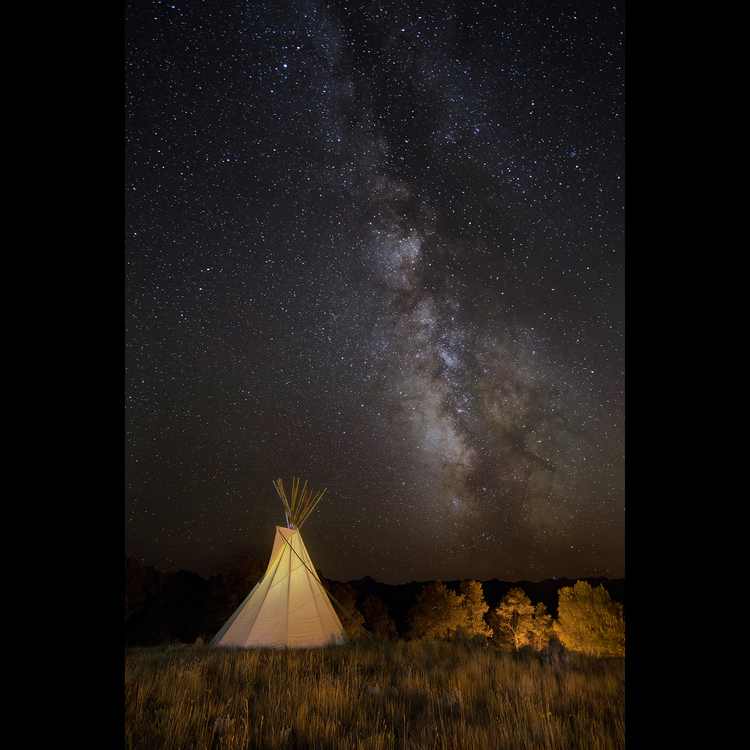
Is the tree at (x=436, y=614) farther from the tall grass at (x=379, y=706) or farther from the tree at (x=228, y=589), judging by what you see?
the tall grass at (x=379, y=706)

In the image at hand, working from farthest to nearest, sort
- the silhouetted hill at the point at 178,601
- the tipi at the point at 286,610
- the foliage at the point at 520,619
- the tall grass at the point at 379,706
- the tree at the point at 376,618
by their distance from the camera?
the tree at the point at 376,618 → the foliage at the point at 520,619 → the silhouetted hill at the point at 178,601 → the tipi at the point at 286,610 → the tall grass at the point at 379,706

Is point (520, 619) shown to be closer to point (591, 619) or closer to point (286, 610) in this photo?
point (591, 619)

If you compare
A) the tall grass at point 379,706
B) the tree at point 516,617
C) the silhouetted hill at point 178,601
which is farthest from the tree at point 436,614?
the tall grass at point 379,706

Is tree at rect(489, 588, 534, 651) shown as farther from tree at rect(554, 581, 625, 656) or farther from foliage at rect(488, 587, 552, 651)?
tree at rect(554, 581, 625, 656)

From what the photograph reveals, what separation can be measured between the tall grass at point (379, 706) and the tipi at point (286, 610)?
2.73m

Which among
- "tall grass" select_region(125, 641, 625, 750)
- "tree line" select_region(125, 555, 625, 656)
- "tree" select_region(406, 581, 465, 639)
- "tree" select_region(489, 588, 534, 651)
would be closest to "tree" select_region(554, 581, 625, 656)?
"tree line" select_region(125, 555, 625, 656)

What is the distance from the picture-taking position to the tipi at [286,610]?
7.12 m

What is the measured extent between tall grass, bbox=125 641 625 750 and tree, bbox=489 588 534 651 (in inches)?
977

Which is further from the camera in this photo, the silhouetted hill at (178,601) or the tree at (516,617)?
the tree at (516,617)

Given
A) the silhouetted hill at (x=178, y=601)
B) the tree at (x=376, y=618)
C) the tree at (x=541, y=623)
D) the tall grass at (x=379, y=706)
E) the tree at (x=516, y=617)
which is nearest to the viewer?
the tall grass at (x=379, y=706)

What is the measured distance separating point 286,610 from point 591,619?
19084mm

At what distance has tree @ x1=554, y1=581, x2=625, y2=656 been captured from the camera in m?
19.8
